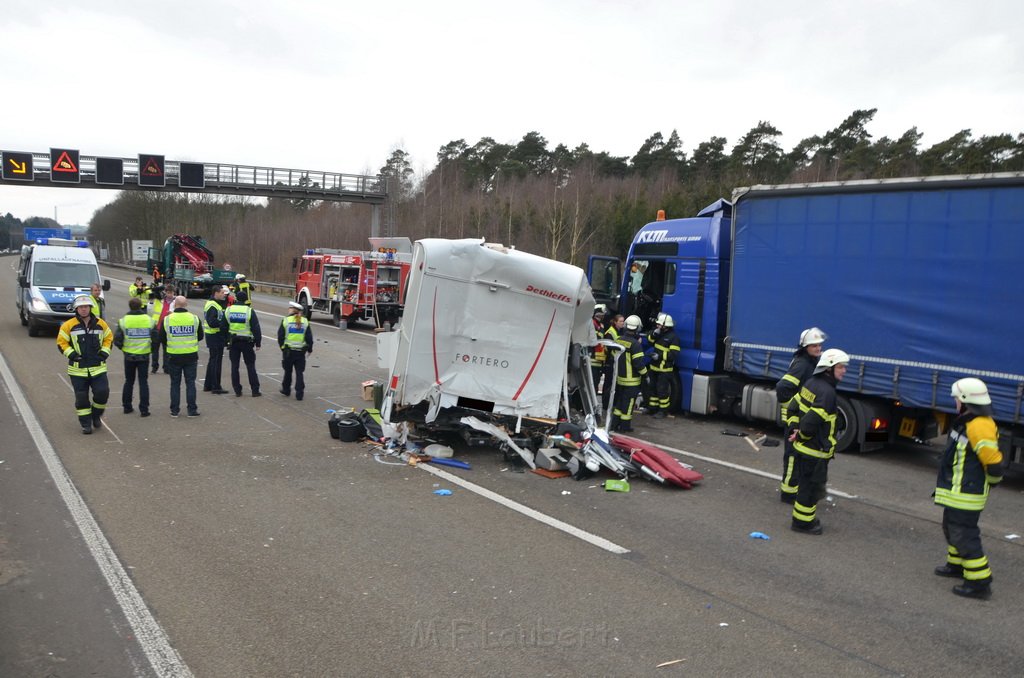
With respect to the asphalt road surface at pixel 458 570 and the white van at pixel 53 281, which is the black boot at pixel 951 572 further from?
the white van at pixel 53 281

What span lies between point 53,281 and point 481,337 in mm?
16064

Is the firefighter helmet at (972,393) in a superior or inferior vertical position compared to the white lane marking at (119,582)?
superior

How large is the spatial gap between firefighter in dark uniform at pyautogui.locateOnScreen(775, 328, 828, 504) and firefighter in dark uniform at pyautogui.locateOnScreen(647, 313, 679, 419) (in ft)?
11.4

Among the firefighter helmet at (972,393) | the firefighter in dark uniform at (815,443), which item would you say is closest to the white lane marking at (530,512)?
the firefighter in dark uniform at (815,443)

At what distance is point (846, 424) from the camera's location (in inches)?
365

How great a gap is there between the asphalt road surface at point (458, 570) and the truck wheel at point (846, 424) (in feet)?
0.90

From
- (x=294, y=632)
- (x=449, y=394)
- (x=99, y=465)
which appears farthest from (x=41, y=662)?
(x=449, y=394)

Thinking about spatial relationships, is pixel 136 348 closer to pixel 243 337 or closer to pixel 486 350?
pixel 243 337

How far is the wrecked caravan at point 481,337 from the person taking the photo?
28.4 feet

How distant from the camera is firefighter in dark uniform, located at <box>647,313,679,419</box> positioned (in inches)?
434

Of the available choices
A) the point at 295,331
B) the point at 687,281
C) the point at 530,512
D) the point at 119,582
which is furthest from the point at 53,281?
the point at 530,512

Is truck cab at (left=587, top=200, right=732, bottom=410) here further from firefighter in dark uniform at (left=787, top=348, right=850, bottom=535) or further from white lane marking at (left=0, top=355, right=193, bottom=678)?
white lane marking at (left=0, top=355, right=193, bottom=678)

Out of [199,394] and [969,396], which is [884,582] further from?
[199,394]

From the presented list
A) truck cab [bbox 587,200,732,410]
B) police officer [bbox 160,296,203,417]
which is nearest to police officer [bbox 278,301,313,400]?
police officer [bbox 160,296,203,417]
